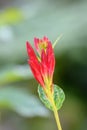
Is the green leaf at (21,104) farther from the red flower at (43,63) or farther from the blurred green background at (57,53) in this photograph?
the red flower at (43,63)

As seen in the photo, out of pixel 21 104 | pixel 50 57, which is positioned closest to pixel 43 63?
pixel 50 57

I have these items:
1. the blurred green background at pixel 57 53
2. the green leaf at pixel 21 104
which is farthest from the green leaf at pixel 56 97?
the blurred green background at pixel 57 53

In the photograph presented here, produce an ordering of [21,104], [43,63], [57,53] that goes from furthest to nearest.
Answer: [57,53], [21,104], [43,63]

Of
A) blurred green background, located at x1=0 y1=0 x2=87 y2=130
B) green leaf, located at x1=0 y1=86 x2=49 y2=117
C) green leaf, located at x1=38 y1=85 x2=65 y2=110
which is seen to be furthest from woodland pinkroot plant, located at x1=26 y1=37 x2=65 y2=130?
blurred green background, located at x1=0 y1=0 x2=87 y2=130

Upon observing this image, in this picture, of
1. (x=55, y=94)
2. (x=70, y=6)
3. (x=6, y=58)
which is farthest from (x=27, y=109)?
(x=70, y=6)

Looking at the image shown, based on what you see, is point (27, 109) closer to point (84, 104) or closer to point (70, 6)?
point (84, 104)

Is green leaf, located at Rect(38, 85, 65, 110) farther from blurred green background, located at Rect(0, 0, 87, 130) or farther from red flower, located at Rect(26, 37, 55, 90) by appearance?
blurred green background, located at Rect(0, 0, 87, 130)

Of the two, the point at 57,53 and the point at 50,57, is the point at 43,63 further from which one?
the point at 57,53
